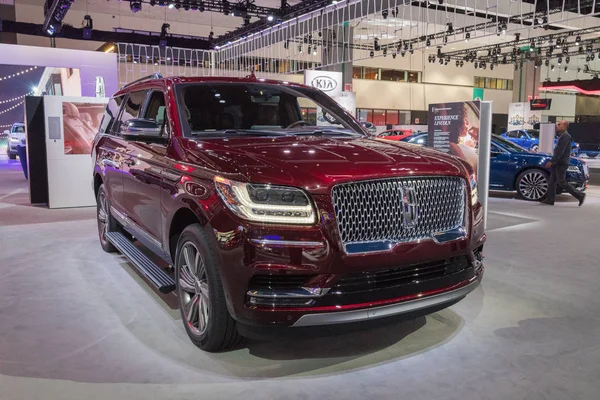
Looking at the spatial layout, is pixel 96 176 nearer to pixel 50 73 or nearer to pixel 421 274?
pixel 421 274

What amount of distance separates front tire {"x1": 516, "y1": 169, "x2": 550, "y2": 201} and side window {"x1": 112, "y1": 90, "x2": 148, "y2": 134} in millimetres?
8101

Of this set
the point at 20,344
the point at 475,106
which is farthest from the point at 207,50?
Answer: the point at 20,344

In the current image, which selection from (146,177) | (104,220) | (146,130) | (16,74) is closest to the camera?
(146,130)

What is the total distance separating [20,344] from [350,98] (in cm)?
1005

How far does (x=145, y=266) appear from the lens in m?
4.00

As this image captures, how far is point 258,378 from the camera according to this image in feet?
9.37

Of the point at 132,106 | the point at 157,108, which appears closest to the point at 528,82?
the point at 132,106

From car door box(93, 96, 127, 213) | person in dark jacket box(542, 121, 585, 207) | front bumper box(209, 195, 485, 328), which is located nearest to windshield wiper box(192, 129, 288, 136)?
front bumper box(209, 195, 485, 328)

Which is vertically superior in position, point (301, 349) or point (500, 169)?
point (500, 169)

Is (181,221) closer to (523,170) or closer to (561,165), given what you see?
(561,165)

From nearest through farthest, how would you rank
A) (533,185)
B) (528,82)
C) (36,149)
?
1. (36,149)
2. (533,185)
3. (528,82)

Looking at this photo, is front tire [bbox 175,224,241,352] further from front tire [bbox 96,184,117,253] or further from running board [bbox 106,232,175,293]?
front tire [bbox 96,184,117,253]

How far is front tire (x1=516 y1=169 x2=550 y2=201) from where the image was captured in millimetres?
10086

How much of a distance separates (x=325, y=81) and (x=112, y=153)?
7.36 metres
